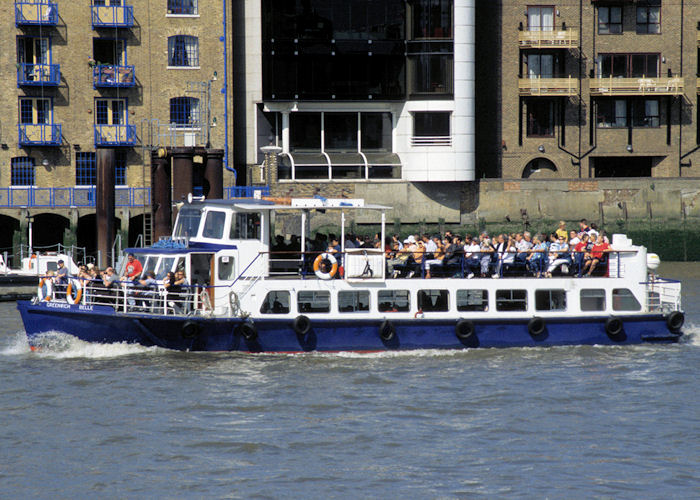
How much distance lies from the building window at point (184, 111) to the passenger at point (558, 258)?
2822 centimetres

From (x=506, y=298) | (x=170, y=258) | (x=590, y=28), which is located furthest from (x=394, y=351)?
(x=590, y=28)

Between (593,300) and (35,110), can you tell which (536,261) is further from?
(35,110)

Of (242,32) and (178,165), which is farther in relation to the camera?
(242,32)

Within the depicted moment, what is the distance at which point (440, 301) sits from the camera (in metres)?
27.3

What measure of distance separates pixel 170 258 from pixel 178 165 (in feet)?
51.9

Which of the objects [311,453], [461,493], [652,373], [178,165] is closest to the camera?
[461,493]

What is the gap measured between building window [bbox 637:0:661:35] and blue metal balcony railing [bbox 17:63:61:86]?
29002mm

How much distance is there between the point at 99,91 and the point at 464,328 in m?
31.0

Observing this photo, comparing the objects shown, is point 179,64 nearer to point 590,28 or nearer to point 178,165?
point 178,165

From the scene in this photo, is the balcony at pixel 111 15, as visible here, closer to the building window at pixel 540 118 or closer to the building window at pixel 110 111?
the building window at pixel 110 111

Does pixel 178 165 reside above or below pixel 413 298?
above

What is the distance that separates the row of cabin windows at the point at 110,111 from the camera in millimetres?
52312

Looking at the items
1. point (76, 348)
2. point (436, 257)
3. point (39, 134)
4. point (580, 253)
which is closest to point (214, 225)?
point (76, 348)

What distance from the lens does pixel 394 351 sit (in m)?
26.9
